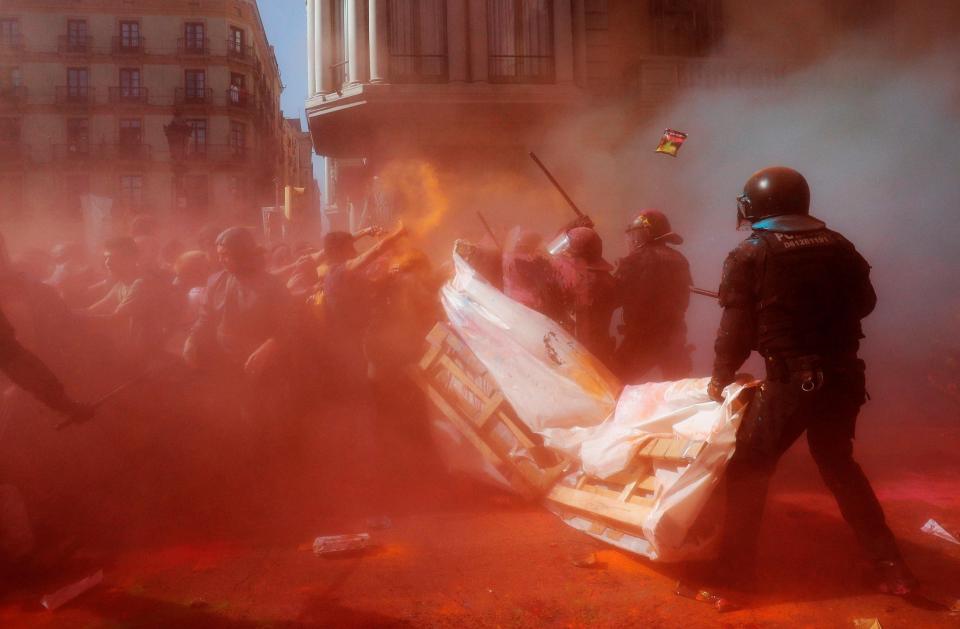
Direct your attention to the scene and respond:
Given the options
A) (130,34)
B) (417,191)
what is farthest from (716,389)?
(130,34)

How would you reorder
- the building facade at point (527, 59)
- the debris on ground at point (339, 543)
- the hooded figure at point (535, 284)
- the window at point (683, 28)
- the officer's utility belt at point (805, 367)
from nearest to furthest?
1. the officer's utility belt at point (805, 367)
2. the debris on ground at point (339, 543)
3. the hooded figure at point (535, 284)
4. the building facade at point (527, 59)
5. the window at point (683, 28)

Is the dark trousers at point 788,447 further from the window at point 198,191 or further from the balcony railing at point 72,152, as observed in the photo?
the balcony railing at point 72,152

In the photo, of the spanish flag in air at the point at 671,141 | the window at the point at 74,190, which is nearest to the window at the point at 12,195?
the window at the point at 74,190

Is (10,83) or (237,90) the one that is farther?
(237,90)

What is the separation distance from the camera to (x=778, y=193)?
2.90 m

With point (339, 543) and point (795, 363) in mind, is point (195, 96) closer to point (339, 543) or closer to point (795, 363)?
point (339, 543)

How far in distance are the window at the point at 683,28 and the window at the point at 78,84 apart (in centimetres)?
3605

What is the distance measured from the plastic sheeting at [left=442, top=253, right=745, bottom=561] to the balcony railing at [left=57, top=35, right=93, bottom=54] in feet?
133

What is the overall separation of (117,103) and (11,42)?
631 cm

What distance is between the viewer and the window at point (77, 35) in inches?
1404

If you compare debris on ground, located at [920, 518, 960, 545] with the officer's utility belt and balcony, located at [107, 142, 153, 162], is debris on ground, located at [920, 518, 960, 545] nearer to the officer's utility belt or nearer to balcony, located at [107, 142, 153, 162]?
the officer's utility belt

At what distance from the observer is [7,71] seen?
35.9m

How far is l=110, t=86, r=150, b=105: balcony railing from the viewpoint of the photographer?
36062mm

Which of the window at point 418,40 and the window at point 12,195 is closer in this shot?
the window at point 418,40
